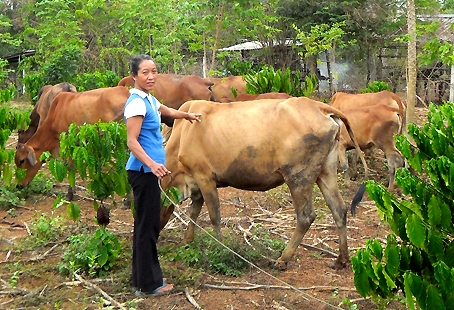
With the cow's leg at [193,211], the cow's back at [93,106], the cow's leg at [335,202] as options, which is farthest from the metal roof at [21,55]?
the cow's leg at [335,202]

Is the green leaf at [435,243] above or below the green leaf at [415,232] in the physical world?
below

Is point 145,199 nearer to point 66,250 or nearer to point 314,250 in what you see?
point 66,250

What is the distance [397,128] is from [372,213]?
7.18 ft

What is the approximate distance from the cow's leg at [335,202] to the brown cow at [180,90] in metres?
7.06

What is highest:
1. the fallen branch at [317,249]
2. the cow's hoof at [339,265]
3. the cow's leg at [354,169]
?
the cow's hoof at [339,265]

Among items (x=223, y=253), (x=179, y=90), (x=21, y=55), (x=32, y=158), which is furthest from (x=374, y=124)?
(x=21, y=55)

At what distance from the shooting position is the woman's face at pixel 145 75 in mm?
4449

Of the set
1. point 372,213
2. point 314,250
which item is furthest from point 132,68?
point 372,213

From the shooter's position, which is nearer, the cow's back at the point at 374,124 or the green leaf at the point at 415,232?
the green leaf at the point at 415,232

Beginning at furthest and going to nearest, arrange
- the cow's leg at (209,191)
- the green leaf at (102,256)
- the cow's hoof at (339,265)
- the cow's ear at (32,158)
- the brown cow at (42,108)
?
the brown cow at (42,108) < the cow's ear at (32,158) < the cow's leg at (209,191) < the cow's hoof at (339,265) < the green leaf at (102,256)

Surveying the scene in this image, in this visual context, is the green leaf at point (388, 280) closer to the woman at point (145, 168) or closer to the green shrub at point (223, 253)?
the woman at point (145, 168)

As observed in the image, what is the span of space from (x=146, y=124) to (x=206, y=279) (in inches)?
63.8

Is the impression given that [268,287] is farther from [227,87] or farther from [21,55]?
[21,55]

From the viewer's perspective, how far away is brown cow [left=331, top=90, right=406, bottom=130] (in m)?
10.8
